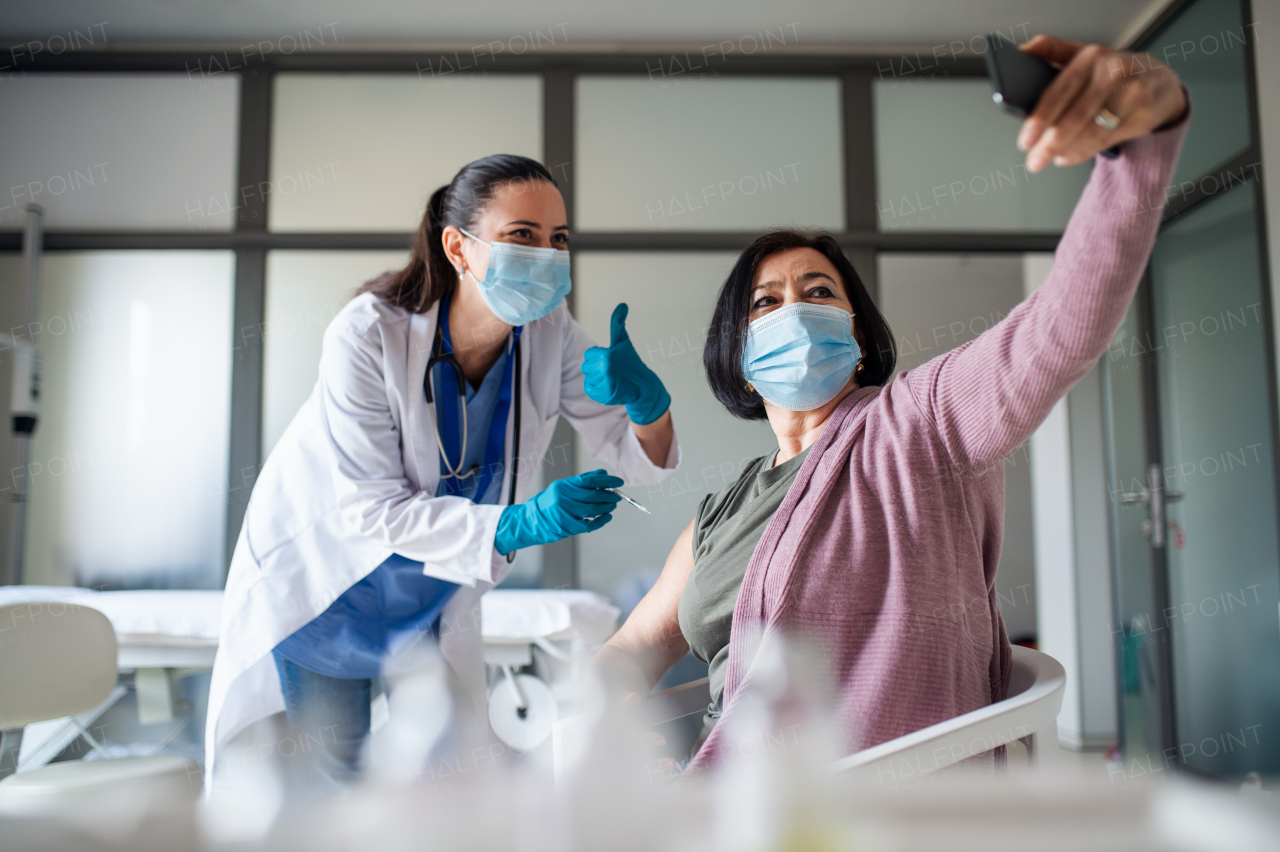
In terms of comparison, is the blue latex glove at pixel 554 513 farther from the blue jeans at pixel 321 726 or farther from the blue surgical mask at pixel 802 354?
the blue jeans at pixel 321 726

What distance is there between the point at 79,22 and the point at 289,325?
1.30m

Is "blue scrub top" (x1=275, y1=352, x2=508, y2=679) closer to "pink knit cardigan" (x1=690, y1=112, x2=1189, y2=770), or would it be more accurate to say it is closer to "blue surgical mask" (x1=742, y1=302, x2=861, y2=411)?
"blue surgical mask" (x1=742, y1=302, x2=861, y2=411)

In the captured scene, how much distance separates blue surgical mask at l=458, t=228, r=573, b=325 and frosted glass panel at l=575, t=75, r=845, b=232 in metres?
1.60

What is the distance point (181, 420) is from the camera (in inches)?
114

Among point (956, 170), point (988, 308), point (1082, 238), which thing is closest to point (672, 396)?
point (956, 170)

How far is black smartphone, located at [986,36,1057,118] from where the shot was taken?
2.09 ft

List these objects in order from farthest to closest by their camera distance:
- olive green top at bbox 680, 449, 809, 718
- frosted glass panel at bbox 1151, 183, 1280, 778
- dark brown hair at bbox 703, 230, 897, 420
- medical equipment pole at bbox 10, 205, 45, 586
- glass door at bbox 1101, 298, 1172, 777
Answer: glass door at bbox 1101, 298, 1172, 777 < medical equipment pole at bbox 10, 205, 45, 586 < frosted glass panel at bbox 1151, 183, 1280, 778 < dark brown hair at bbox 703, 230, 897, 420 < olive green top at bbox 680, 449, 809, 718

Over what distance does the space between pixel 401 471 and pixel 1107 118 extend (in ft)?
3.78

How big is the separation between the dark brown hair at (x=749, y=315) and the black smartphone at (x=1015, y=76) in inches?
22.4

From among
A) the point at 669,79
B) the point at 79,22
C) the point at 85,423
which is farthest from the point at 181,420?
the point at 669,79

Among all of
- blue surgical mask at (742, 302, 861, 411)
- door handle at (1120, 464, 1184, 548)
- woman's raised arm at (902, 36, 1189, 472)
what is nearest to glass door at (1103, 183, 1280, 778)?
door handle at (1120, 464, 1184, 548)

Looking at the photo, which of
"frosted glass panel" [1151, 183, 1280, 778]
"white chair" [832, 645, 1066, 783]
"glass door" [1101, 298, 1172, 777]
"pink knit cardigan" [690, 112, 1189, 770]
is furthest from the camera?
"glass door" [1101, 298, 1172, 777]

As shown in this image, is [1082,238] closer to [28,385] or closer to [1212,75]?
[1212,75]

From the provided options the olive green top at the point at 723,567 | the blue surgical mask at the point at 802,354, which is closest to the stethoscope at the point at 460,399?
the olive green top at the point at 723,567
